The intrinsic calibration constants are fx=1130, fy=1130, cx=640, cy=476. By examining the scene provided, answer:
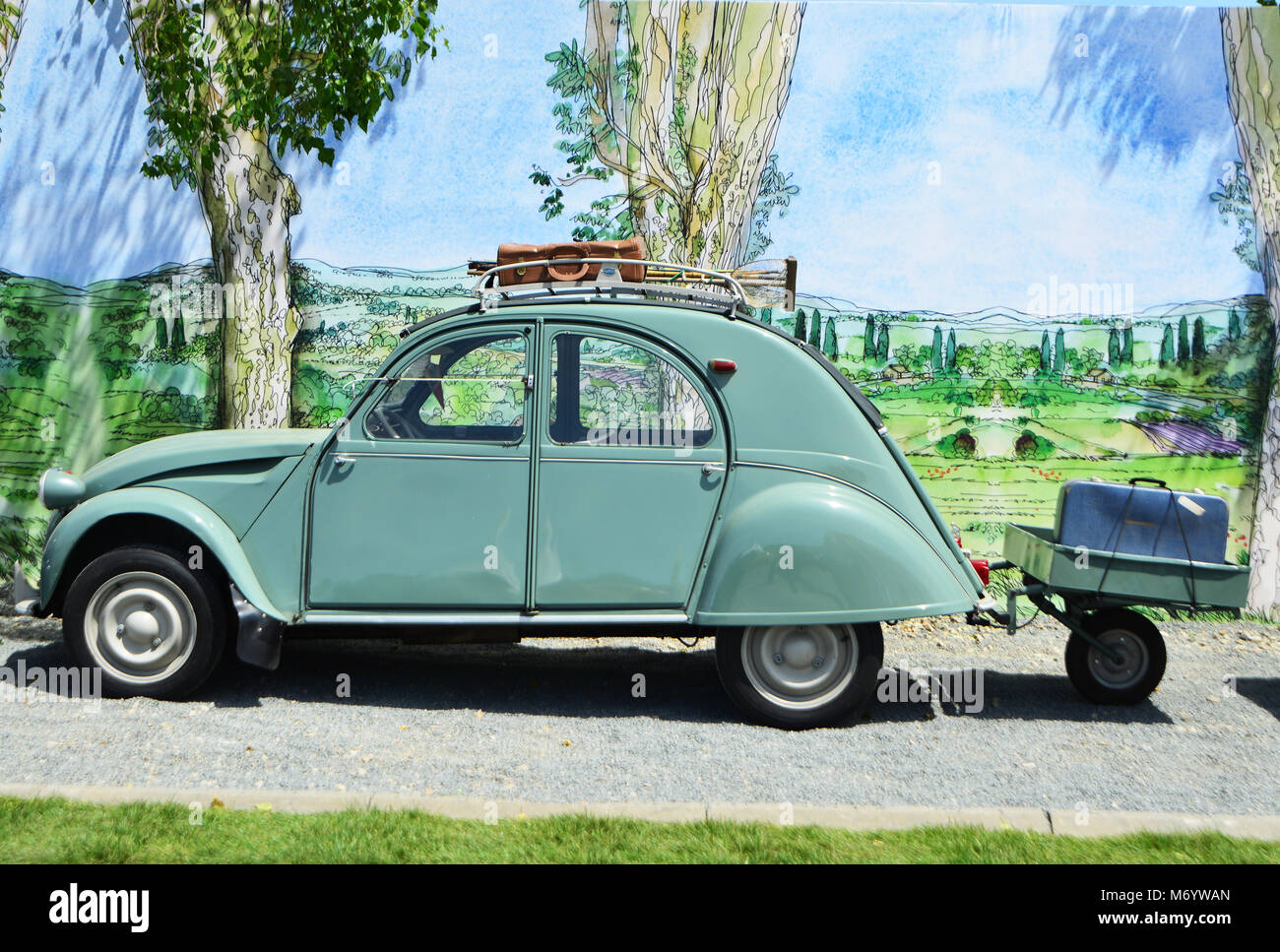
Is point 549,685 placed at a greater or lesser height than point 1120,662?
lesser

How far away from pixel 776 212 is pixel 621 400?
3.90 meters

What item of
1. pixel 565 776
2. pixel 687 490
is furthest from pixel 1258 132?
pixel 565 776

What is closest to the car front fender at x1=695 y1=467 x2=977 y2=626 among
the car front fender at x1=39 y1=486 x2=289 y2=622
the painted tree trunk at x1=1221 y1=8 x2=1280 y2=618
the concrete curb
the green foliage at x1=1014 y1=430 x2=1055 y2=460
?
the concrete curb

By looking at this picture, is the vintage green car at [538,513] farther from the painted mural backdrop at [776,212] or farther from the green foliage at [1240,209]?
the green foliage at [1240,209]

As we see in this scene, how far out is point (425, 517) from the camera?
5781mm

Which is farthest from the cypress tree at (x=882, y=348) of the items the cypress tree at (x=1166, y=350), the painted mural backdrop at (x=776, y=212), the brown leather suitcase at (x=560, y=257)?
the brown leather suitcase at (x=560, y=257)

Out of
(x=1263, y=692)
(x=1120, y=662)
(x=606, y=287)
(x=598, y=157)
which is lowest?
(x=1263, y=692)

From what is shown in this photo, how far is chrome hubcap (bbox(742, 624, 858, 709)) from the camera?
5824mm

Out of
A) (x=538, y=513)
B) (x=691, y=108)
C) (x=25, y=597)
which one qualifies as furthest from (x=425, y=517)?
(x=691, y=108)

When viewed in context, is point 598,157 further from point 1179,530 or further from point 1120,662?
point 1120,662

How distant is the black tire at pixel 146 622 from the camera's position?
581 cm

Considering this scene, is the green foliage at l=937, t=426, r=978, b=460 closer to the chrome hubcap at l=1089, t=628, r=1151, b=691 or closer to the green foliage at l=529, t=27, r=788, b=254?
the green foliage at l=529, t=27, r=788, b=254

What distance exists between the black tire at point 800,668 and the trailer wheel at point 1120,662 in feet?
4.41

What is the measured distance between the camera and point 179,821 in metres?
4.14
